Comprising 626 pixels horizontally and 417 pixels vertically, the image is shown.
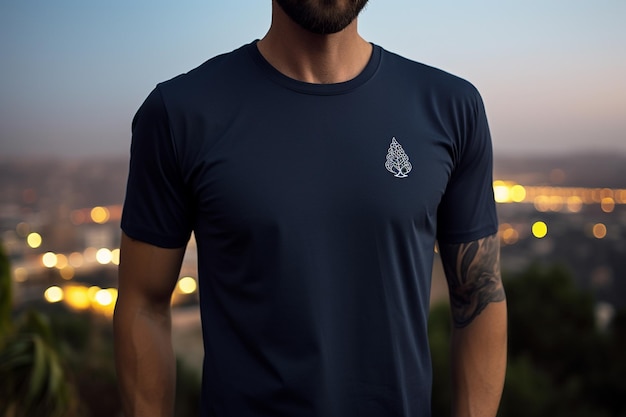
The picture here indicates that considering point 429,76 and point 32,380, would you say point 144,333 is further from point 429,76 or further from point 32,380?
point 32,380

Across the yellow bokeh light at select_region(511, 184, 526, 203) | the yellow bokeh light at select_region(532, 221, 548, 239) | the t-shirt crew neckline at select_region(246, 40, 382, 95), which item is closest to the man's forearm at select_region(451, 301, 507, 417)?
the t-shirt crew neckline at select_region(246, 40, 382, 95)

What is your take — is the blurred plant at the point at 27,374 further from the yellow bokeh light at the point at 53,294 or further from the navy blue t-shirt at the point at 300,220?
the yellow bokeh light at the point at 53,294

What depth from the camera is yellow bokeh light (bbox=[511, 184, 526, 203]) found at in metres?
9.96

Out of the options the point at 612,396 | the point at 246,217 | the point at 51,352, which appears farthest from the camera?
the point at 612,396

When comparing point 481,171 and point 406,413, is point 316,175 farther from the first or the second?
point 406,413

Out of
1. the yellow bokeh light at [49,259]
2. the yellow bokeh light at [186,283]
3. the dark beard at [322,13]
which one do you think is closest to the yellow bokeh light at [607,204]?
the yellow bokeh light at [186,283]

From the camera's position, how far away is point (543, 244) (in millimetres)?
→ 12742

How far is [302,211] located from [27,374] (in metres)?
3.31

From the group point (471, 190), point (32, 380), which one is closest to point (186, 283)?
point (32, 380)

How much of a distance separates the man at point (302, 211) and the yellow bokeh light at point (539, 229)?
A: 32.1 feet

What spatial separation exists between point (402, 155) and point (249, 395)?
1.85 ft

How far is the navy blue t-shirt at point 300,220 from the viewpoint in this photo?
1.35 m

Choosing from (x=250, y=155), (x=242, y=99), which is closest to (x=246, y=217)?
(x=250, y=155)

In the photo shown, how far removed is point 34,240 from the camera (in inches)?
467
